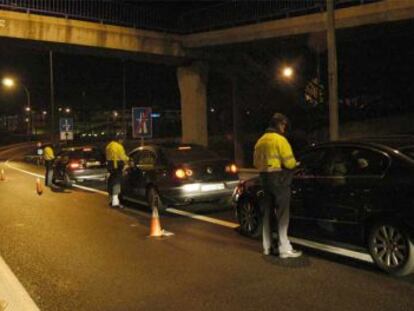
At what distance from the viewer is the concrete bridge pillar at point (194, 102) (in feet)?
89.2

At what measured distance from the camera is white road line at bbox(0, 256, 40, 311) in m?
5.52

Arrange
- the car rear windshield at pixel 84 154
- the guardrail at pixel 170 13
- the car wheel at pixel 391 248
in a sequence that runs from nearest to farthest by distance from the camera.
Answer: the car wheel at pixel 391 248 → the car rear windshield at pixel 84 154 → the guardrail at pixel 170 13

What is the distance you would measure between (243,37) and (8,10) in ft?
30.9

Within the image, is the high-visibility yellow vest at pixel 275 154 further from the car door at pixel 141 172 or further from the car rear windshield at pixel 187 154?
the car door at pixel 141 172

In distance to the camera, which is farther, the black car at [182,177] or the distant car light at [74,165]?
the distant car light at [74,165]

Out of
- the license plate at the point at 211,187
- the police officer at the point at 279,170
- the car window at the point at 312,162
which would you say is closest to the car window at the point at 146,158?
the license plate at the point at 211,187

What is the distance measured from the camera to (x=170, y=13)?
1051 inches

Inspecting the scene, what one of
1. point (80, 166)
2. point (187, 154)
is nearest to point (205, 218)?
point (187, 154)

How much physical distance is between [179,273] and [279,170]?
70.3 inches

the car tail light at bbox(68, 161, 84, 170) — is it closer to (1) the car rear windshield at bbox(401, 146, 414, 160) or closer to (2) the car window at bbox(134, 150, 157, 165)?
(2) the car window at bbox(134, 150, 157, 165)

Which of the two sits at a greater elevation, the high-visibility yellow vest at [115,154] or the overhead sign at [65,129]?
the overhead sign at [65,129]

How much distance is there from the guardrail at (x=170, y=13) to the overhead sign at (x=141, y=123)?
5645mm

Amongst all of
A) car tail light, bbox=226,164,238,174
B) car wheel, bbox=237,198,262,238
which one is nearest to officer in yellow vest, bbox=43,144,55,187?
car tail light, bbox=226,164,238,174

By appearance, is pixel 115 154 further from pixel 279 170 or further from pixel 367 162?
pixel 367 162
